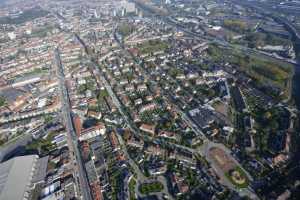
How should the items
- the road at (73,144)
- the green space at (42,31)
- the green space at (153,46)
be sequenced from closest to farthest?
the road at (73,144) < the green space at (153,46) < the green space at (42,31)

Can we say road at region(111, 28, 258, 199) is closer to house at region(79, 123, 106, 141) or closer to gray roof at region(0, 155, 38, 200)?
house at region(79, 123, 106, 141)

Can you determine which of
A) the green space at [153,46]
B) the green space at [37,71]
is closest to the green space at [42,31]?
the green space at [37,71]

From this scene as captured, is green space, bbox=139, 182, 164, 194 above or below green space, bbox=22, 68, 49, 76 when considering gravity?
below

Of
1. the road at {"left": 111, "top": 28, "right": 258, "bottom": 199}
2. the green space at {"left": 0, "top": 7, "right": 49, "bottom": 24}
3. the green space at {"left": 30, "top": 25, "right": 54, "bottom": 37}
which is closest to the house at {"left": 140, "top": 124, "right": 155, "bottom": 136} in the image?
the road at {"left": 111, "top": 28, "right": 258, "bottom": 199}

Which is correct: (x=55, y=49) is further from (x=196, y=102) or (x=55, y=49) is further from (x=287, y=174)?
(x=287, y=174)

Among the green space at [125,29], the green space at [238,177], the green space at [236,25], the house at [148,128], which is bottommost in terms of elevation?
the green space at [238,177]

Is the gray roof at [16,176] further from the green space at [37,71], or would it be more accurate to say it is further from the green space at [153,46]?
the green space at [153,46]

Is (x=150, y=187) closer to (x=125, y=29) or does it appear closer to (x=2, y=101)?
(x=2, y=101)
